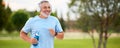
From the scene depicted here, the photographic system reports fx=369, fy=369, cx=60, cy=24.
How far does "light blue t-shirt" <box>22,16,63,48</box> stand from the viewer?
3.18m

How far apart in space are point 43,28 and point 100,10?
977cm

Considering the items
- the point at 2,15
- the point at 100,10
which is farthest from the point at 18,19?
the point at 100,10

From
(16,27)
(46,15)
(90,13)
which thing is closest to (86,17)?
(90,13)

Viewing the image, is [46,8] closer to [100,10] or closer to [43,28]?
[43,28]

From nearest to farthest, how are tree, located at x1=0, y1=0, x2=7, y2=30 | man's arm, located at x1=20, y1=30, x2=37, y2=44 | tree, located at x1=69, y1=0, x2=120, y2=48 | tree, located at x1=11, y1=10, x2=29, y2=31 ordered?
man's arm, located at x1=20, y1=30, x2=37, y2=44
tree, located at x1=69, y1=0, x2=120, y2=48
tree, located at x1=0, y1=0, x2=7, y2=30
tree, located at x1=11, y1=10, x2=29, y2=31

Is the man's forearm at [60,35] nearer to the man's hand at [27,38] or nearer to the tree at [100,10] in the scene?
the man's hand at [27,38]

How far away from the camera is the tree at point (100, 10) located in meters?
12.7

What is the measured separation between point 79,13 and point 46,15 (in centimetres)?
1004

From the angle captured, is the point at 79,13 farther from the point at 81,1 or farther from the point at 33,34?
the point at 33,34

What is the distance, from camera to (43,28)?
320 cm

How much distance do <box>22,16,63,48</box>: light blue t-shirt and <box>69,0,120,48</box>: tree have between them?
30.8ft

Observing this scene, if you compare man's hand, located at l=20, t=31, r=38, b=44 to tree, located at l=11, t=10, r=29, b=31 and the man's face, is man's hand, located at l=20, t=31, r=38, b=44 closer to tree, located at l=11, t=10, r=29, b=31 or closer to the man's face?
the man's face

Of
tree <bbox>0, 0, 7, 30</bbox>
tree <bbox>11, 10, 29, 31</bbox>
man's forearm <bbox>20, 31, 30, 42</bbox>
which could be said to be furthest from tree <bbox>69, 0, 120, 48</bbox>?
tree <bbox>11, 10, 29, 31</bbox>

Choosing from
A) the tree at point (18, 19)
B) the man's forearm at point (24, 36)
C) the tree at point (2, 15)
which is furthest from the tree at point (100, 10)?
the tree at point (18, 19)
